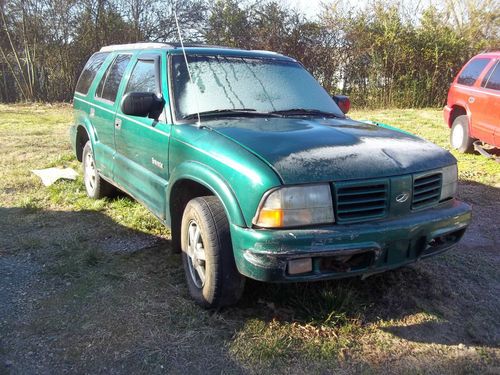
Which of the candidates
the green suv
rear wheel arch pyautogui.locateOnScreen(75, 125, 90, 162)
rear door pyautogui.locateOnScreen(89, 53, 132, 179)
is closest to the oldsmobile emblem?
the green suv

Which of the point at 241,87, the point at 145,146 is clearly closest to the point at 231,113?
the point at 241,87

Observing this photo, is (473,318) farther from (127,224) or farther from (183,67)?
(127,224)

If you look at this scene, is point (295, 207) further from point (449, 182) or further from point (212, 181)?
point (449, 182)

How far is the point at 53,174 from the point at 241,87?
3.89 metres

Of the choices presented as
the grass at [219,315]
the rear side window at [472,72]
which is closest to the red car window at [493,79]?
the rear side window at [472,72]

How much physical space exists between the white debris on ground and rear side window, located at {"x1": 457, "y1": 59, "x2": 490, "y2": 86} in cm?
637

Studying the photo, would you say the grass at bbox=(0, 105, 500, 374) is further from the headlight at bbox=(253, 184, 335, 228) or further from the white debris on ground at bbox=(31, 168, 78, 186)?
the white debris on ground at bbox=(31, 168, 78, 186)

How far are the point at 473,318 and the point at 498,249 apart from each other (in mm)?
1429

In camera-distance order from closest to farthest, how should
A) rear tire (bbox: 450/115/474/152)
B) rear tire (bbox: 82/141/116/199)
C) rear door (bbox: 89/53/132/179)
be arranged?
rear door (bbox: 89/53/132/179), rear tire (bbox: 82/141/116/199), rear tire (bbox: 450/115/474/152)

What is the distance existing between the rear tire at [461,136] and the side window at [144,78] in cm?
578

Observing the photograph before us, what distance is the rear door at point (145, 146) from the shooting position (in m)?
3.62

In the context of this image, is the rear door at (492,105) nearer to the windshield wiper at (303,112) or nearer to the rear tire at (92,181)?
the windshield wiper at (303,112)

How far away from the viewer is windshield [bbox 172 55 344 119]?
3623 mm

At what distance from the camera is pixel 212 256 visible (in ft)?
9.57
